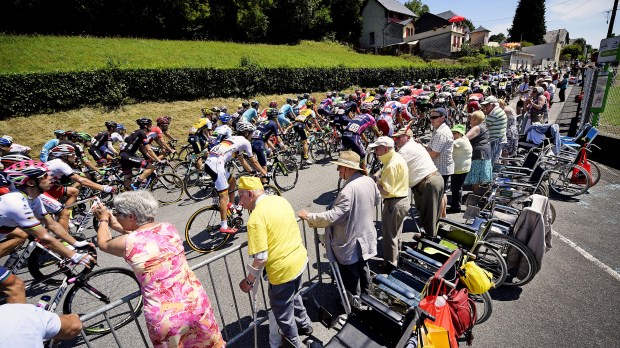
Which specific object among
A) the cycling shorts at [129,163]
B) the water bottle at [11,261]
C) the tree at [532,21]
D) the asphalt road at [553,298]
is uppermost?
the tree at [532,21]

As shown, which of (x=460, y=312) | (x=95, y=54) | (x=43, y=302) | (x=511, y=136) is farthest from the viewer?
(x=95, y=54)

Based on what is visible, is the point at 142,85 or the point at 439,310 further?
the point at 142,85

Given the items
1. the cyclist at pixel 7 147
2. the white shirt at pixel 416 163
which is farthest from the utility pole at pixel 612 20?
the cyclist at pixel 7 147

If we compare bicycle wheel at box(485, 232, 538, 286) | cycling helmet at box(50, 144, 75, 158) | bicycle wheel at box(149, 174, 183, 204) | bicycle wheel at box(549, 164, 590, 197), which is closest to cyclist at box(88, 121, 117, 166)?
bicycle wheel at box(149, 174, 183, 204)

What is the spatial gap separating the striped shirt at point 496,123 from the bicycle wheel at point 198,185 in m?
7.02

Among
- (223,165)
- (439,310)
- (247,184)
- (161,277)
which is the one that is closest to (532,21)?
(223,165)

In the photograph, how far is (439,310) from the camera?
279 cm

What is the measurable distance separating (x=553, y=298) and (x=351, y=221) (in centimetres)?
306

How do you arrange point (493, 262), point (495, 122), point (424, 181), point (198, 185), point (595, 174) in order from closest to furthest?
point (493, 262), point (424, 181), point (495, 122), point (595, 174), point (198, 185)

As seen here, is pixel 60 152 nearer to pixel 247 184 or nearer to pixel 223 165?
pixel 223 165

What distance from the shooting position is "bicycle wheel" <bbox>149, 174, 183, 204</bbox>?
25.6 ft

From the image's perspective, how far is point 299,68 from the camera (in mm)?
24125

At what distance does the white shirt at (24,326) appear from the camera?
1.71 m

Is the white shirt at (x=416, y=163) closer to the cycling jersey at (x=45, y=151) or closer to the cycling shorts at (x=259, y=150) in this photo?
the cycling shorts at (x=259, y=150)
